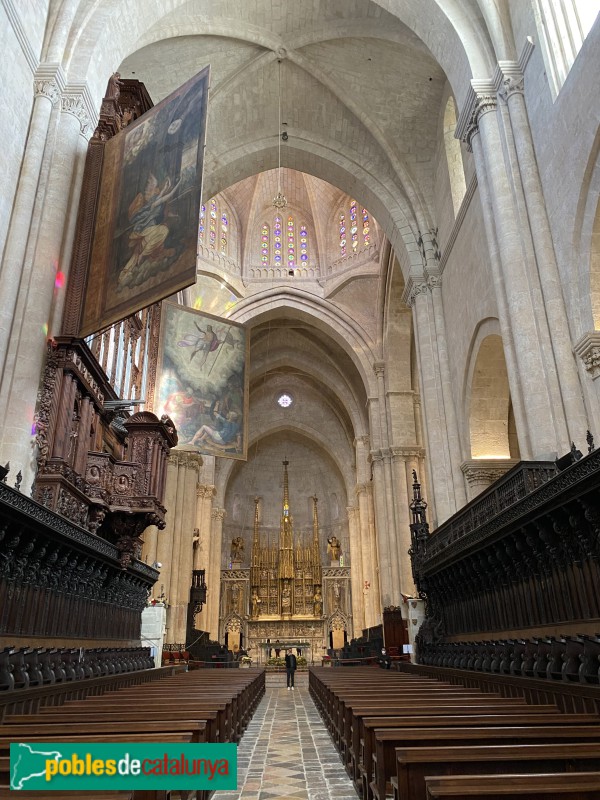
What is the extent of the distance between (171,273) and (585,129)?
19.1 ft

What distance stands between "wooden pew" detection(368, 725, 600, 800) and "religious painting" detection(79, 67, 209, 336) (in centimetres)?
659

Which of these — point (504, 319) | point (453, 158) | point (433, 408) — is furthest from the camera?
point (453, 158)

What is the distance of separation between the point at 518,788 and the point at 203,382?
552 inches

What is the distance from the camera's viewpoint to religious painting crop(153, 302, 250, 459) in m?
14.8

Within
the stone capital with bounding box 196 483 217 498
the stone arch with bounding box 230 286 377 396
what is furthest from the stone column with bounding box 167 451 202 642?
the stone arch with bounding box 230 286 377 396

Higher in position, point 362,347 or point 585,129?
point 362,347

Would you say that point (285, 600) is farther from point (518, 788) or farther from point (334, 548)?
point (518, 788)

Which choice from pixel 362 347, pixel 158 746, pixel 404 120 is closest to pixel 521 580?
pixel 158 746

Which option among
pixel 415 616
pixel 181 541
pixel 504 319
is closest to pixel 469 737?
pixel 504 319

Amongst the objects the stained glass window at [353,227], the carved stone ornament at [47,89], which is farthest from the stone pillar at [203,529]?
the carved stone ornament at [47,89]

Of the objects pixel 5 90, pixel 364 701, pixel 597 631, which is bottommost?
pixel 364 701

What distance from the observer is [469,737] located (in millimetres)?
2754

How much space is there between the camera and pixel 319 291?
82.7ft

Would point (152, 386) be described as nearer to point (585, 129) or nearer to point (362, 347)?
point (362, 347)
